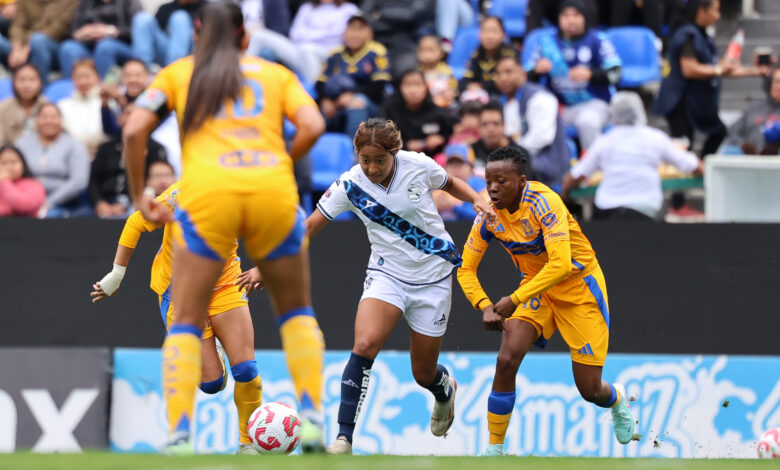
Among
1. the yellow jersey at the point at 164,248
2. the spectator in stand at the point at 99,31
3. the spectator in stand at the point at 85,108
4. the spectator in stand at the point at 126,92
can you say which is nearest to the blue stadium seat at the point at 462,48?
the spectator in stand at the point at 126,92

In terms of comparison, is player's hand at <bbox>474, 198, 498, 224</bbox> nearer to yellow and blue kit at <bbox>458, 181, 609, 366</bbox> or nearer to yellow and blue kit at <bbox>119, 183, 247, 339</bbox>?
yellow and blue kit at <bbox>458, 181, 609, 366</bbox>

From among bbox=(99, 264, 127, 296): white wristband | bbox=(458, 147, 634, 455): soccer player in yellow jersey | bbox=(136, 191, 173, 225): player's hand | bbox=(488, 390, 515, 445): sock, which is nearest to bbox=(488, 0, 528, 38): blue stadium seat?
bbox=(458, 147, 634, 455): soccer player in yellow jersey

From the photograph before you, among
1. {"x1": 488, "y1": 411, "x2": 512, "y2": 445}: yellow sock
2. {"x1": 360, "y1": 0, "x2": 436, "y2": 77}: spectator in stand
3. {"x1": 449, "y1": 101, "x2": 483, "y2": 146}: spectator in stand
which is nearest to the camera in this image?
{"x1": 488, "y1": 411, "x2": 512, "y2": 445}: yellow sock

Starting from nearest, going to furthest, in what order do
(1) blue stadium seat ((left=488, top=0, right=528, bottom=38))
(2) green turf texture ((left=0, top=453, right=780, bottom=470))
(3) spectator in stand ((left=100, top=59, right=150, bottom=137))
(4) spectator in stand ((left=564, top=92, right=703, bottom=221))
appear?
(2) green turf texture ((left=0, top=453, right=780, bottom=470)) < (4) spectator in stand ((left=564, top=92, right=703, bottom=221)) < (3) spectator in stand ((left=100, top=59, right=150, bottom=137)) < (1) blue stadium seat ((left=488, top=0, right=528, bottom=38))

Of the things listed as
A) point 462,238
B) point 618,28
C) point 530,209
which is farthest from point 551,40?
point 530,209

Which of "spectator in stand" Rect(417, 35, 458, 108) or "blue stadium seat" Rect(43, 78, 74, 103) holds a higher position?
"spectator in stand" Rect(417, 35, 458, 108)

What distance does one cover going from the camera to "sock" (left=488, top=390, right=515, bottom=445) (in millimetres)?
7930

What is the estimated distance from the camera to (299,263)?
555 cm

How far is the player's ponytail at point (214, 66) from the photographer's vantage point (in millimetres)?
5395

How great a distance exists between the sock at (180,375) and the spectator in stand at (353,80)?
7.28 m

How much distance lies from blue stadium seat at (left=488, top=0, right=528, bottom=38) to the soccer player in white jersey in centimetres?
704

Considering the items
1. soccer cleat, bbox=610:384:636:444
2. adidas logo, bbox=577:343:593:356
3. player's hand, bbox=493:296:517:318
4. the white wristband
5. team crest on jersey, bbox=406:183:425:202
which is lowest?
soccer cleat, bbox=610:384:636:444

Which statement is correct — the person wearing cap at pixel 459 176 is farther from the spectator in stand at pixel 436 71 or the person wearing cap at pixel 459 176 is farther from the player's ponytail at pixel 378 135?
the player's ponytail at pixel 378 135

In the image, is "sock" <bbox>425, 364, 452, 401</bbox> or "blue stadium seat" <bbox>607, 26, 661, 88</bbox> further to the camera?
"blue stadium seat" <bbox>607, 26, 661, 88</bbox>
